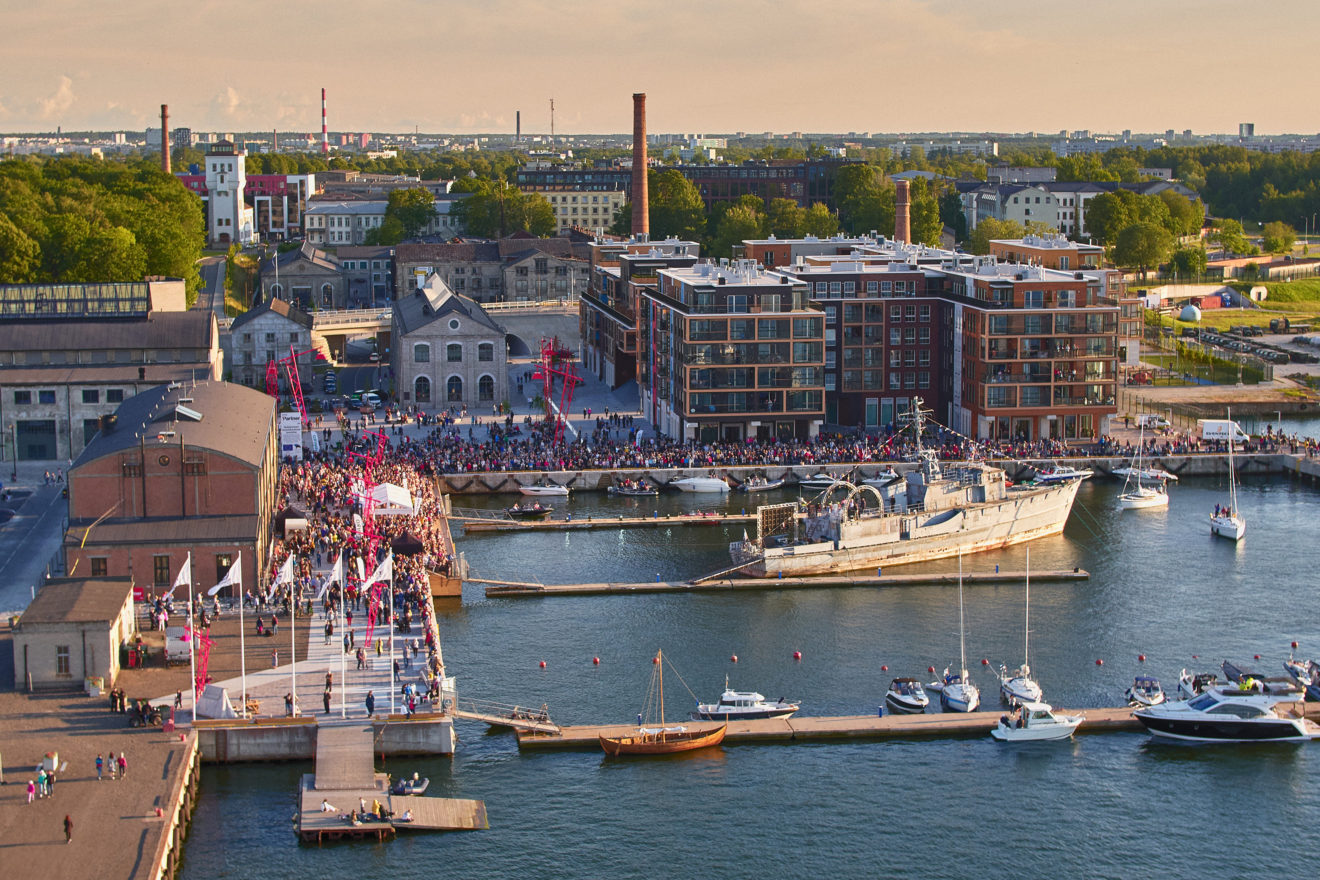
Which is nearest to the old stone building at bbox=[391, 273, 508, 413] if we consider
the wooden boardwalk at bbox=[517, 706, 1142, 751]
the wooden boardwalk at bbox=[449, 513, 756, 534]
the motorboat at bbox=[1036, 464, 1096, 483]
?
the wooden boardwalk at bbox=[449, 513, 756, 534]

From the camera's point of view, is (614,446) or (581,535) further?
(614,446)

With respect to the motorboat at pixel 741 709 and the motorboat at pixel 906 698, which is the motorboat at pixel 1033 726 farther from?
the motorboat at pixel 741 709

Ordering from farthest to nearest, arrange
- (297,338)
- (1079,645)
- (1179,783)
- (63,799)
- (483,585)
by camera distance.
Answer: (297,338) → (483,585) → (1079,645) → (1179,783) → (63,799)

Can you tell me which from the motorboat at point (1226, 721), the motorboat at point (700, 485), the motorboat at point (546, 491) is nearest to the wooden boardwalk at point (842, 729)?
the motorboat at point (1226, 721)

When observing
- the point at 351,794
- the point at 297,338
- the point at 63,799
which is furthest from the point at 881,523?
the point at 297,338

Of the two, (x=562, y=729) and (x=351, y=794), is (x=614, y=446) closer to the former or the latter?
(x=562, y=729)

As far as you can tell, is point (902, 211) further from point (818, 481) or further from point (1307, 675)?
point (1307, 675)
